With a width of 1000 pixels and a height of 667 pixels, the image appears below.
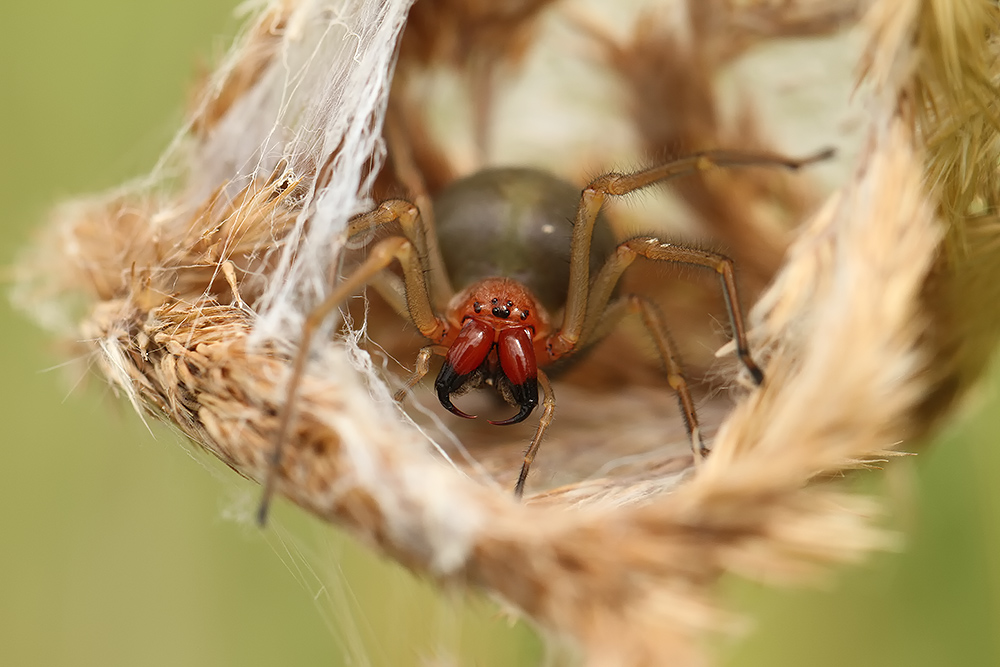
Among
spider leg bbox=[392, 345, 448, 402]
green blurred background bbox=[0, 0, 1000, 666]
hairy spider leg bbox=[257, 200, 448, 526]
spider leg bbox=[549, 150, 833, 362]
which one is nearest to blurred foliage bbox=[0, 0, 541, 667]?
green blurred background bbox=[0, 0, 1000, 666]

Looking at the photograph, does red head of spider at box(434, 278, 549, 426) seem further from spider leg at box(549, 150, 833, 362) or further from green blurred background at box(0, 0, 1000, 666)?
green blurred background at box(0, 0, 1000, 666)

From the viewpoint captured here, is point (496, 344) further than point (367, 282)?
Yes

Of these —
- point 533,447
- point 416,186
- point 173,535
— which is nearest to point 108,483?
point 173,535

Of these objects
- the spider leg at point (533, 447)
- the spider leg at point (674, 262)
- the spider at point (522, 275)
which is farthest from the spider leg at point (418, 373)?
the spider leg at point (674, 262)

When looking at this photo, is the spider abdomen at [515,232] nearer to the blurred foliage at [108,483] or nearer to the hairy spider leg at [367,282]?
the hairy spider leg at [367,282]

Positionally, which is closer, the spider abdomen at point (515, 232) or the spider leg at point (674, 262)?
the spider leg at point (674, 262)

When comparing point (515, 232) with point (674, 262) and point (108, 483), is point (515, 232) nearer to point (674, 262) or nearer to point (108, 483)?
point (674, 262)

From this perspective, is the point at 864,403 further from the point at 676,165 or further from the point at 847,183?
the point at 676,165
